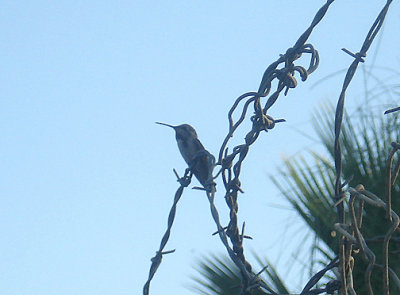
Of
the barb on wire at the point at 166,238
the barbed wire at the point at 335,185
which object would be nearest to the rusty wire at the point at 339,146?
the barbed wire at the point at 335,185

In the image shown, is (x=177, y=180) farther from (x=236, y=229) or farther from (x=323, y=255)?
(x=323, y=255)

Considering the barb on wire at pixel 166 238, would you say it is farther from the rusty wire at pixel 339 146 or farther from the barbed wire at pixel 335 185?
the rusty wire at pixel 339 146

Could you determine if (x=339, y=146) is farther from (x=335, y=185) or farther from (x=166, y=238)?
(x=166, y=238)

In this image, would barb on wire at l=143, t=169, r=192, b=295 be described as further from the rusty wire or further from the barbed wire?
the rusty wire

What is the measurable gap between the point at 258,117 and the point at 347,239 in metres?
0.49

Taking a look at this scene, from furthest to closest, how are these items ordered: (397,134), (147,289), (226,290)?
(226,290)
(397,134)
(147,289)

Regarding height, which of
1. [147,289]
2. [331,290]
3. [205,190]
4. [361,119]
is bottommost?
[331,290]

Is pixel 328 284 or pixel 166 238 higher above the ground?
pixel 166 238

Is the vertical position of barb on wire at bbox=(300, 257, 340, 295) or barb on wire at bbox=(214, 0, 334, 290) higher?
barb on wire at bbox=(214, 0, 334, 290)

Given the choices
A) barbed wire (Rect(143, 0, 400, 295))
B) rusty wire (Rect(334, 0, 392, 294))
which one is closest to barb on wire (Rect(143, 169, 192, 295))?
barbed wire (Rect(143, 0, 400, 295))

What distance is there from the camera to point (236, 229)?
2.04 m

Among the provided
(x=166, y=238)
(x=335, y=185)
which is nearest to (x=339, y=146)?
(x=335, y=185)

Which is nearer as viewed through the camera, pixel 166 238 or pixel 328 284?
pixel 328 284

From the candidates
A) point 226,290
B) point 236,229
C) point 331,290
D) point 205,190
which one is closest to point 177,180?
point 205,190
